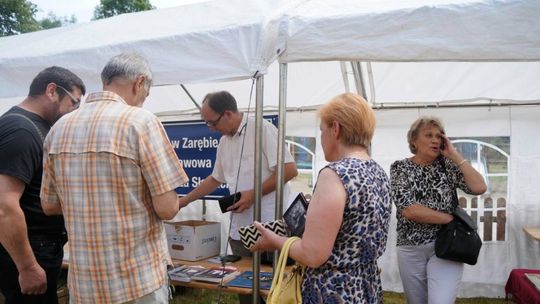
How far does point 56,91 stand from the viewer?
1.93 metres

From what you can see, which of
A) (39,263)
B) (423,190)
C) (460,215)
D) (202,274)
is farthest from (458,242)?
(39,263)

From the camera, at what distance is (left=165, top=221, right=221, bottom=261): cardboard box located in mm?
2803

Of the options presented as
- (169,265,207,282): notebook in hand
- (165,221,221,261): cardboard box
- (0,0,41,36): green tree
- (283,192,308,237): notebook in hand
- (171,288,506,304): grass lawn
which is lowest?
(171,288,506,304): grass lawn

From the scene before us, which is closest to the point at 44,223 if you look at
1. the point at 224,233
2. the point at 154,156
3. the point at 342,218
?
the point at 154,156

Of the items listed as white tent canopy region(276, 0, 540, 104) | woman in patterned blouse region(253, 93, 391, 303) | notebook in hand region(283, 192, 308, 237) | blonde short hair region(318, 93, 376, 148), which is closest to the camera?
woman in patterned blouse region(253, 93, 391, 303)

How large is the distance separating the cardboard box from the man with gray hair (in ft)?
4.01

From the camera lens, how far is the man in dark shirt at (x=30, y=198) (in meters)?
1.68

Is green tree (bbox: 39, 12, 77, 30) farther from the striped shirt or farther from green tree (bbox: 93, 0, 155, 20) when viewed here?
the striped shirt

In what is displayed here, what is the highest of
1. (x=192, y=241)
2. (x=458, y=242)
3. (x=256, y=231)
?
(x=256, y=231)

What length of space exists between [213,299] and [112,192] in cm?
320

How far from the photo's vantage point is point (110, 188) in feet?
4.83

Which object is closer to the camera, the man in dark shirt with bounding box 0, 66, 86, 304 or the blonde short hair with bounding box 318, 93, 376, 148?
the blonde short hair with bounding box 318, 93, 376, 148

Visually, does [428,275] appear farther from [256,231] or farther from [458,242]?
[256,231]

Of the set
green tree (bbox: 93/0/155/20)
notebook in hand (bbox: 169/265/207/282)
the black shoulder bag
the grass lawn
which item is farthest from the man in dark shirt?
green tree (bbox: 93/0/155/20)
